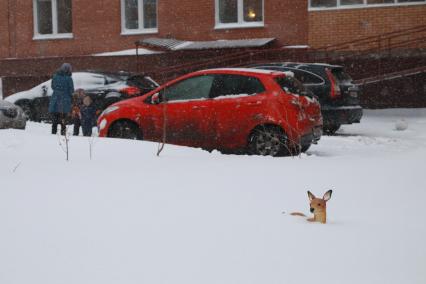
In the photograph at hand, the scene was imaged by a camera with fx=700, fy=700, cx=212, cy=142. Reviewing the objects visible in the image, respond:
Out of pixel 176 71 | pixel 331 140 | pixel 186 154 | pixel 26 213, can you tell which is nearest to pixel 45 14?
pixel 176 71

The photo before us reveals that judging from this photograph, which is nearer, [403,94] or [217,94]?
[217,94]

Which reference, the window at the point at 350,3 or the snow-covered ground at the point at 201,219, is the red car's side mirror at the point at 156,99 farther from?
the window at the point at 350,3

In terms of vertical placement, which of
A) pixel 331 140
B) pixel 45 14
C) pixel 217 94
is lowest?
pixel 331 140

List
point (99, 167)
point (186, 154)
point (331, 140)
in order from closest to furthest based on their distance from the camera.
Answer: point (99, 167), point (186, 154), point (331, 140)

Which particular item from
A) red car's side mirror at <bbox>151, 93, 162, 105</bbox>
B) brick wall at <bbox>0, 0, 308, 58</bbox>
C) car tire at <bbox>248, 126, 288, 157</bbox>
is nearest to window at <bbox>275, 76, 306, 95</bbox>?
car tire at <bbox>248, 126, 288, 157</bbox>

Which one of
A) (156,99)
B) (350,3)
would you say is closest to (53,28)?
(350,3)

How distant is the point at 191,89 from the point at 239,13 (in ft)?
37.1

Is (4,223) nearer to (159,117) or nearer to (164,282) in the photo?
(164,282)

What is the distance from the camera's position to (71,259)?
15.3 ft

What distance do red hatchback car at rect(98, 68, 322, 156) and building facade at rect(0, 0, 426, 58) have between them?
30.5ft

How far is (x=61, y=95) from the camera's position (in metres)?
14.1

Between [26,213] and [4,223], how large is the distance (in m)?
0.34

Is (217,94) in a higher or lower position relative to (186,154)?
higher

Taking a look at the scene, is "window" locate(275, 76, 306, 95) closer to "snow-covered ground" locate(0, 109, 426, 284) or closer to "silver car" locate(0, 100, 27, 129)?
"snow-covered ground" locate(0, 109, 426, 284)
